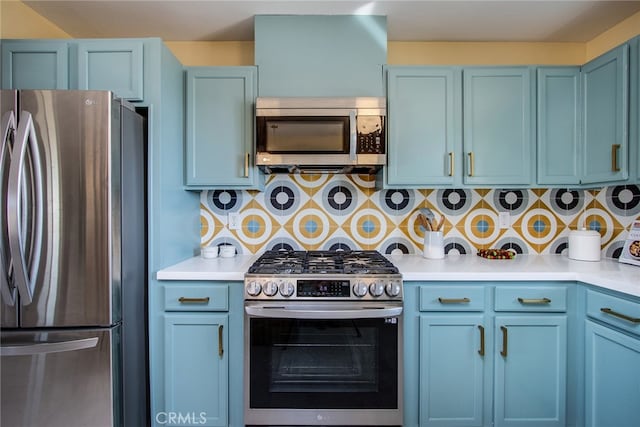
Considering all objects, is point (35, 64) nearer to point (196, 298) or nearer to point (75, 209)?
point (75, 209)

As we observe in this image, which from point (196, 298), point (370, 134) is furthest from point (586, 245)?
point (196, 298)

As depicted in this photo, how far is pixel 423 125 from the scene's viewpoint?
202 cm

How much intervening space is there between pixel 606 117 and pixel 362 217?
61.7 inches

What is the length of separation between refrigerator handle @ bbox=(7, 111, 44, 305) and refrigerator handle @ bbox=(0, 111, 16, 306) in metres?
0.03

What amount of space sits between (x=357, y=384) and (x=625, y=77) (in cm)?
221

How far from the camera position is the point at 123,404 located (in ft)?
4.98

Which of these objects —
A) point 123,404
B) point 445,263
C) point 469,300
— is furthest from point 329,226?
point 123,404

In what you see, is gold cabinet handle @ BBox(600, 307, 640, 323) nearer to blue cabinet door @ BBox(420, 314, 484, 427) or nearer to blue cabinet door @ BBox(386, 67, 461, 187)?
blue cabinet door @ BBox(420, 314, 484, 427)

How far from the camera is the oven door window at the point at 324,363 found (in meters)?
1.62

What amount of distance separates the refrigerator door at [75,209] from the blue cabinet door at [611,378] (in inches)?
91.5

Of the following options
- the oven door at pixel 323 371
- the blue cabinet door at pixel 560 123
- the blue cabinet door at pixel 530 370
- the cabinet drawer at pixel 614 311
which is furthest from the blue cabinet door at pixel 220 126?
the cabinet drawer at pixel 614 311

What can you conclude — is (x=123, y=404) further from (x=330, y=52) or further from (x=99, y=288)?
(x=330, y=52)

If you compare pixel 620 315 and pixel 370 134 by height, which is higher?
pixel 370 134

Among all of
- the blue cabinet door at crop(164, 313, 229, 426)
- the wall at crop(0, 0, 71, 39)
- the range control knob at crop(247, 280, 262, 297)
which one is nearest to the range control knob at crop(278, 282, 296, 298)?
the range control knob at crop(247, 280, 262, 297)
